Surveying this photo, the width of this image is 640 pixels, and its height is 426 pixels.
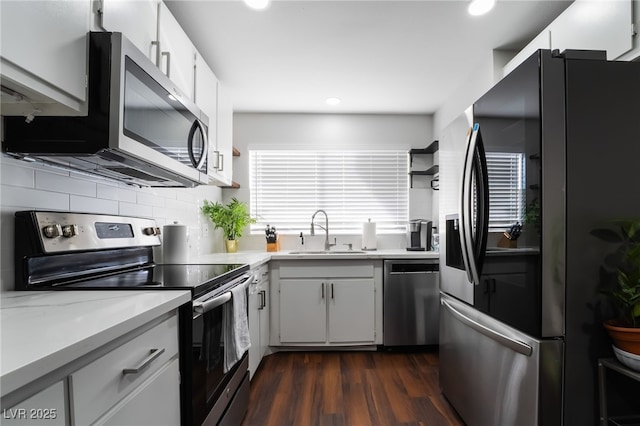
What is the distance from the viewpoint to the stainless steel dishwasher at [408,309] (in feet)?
8.84

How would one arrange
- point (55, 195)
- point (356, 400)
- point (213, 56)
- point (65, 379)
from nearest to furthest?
point (65, 379) < point (55, 195) < point (356, 400) < point (213, 56)

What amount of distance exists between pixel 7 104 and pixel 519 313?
6.05ft

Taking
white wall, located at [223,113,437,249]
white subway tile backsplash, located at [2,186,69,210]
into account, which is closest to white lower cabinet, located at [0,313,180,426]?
white subway tile backsplash, located at [2,186,69,210]

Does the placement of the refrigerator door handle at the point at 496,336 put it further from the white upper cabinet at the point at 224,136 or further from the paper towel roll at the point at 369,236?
the white upper cabinet at the point at 224,136

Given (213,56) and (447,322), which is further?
(213,56)

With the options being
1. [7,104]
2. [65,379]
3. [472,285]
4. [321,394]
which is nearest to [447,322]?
[472,285]

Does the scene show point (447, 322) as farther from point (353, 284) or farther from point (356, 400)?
point (353, 284)

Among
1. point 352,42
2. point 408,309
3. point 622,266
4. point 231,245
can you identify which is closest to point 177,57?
point 352,42

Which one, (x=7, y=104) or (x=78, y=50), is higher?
(x=78, y=50)

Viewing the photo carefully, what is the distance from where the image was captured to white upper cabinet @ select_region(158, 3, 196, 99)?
1.47 meters

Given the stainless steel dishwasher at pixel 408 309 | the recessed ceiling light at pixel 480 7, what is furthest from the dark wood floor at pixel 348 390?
the recessed ceiling light at pixel 480 7

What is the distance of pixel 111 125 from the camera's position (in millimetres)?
980

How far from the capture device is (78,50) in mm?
938

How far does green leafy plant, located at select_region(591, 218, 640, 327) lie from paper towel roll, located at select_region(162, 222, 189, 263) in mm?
1987
